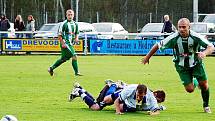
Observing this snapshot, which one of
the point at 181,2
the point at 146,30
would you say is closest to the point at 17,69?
the point at 146,30

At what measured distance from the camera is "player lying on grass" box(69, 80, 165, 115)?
11.9 meters

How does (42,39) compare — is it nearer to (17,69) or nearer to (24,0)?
(17,69)

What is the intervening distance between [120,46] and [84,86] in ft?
57.6

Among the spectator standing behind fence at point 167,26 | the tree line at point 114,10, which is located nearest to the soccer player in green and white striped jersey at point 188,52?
the spectator standing behind fence at point 167,26

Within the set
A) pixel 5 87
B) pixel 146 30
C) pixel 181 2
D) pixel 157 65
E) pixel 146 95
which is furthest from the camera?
pixel 181 2

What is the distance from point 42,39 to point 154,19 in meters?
21.6

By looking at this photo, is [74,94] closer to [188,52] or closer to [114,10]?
Answer: [188,52]

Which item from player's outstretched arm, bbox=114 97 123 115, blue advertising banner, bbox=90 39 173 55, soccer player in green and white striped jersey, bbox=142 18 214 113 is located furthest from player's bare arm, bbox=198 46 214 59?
blue advertising banner, bbox=90 39 173 55

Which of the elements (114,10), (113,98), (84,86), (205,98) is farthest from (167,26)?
(114,10)

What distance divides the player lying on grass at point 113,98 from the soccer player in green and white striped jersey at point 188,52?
677 mm

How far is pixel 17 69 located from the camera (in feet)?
77.9

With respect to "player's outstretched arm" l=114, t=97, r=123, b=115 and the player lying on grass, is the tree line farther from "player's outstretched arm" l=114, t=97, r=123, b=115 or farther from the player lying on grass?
"player's outstretched arm" l=114, t=97, r=123, b=115

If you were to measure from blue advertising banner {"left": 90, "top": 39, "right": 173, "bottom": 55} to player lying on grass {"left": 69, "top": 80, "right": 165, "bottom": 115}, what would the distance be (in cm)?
2101

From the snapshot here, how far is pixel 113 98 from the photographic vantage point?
12.3 metres
